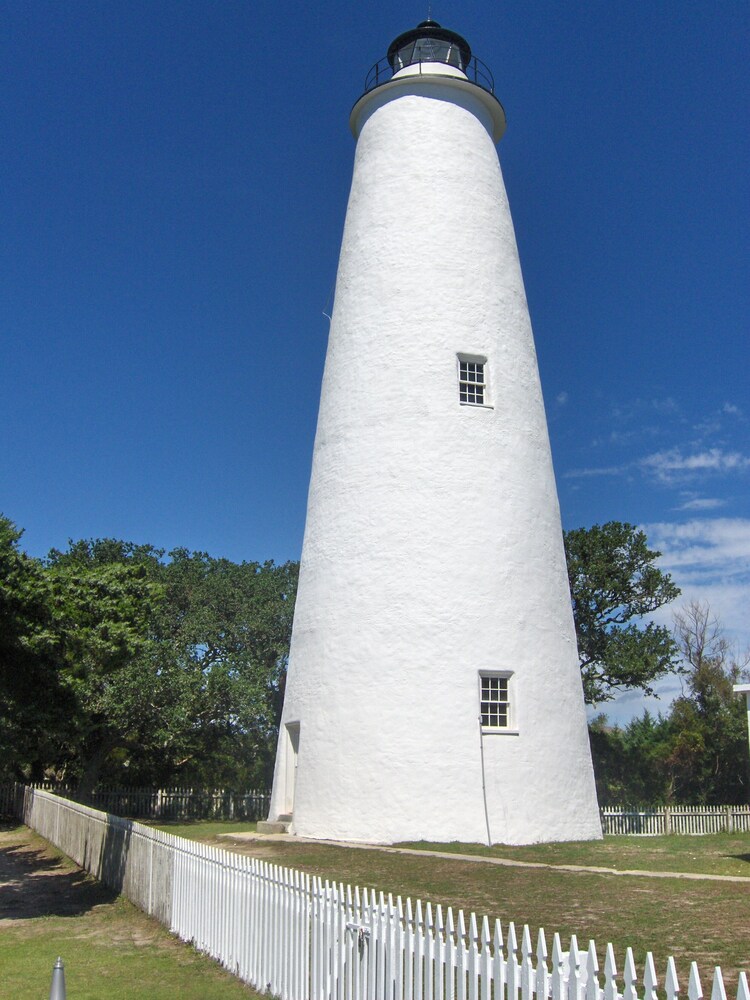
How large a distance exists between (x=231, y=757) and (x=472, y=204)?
2547 centimetres

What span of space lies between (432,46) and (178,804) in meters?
23.0

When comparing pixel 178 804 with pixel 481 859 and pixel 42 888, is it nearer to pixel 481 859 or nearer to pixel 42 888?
pixel 42 888

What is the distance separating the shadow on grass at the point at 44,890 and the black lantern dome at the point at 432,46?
61.4 ft

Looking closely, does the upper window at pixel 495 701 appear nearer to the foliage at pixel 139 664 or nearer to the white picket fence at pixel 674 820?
the foliage at pixel 139 664

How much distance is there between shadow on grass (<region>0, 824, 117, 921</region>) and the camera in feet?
40.9

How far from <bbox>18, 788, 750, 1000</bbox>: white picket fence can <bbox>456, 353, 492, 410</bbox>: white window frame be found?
993 centimetres

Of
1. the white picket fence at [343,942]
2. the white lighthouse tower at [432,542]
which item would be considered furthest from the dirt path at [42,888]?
the white lighthouse tower at [432,542]

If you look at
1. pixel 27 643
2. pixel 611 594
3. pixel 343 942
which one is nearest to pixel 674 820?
pixel 611 594

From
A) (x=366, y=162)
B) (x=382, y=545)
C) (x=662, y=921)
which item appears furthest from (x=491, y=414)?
(x=662, y=921)

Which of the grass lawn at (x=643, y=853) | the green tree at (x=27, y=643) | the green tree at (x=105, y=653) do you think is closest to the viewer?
the green tree at (x=27, y=643)

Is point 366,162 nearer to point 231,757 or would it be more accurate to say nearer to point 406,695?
point 406,695

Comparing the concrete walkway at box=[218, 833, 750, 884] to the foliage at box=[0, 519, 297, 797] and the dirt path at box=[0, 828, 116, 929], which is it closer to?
the dirt path at box=[0, 828, 116, 929]

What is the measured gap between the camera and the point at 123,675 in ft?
84.2

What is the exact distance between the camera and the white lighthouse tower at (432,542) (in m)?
15.8
